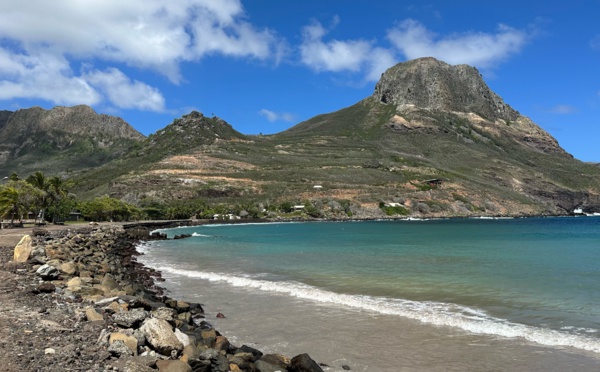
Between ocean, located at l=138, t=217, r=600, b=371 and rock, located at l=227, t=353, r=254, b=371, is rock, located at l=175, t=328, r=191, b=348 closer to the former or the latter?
rock, located at l=227, t=353, r=254, b=371

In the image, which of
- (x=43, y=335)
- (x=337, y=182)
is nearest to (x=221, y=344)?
(x=43, y=335)

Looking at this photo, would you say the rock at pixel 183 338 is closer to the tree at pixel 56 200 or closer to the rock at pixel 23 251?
the rock at pixel 23 251

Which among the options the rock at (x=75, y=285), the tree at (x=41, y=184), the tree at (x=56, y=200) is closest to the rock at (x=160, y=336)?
the rock at (x=75, y=285)

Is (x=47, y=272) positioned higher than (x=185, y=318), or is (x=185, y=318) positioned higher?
(x=47, y=272)

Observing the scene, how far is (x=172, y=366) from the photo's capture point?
8.40 meters

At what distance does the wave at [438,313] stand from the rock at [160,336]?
834cm

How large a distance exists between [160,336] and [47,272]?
9761 mm

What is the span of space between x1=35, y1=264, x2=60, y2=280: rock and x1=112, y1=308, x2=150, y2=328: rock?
711 cm

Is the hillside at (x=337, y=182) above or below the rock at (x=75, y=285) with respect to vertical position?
above

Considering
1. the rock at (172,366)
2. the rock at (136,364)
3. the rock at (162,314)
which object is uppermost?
the rock at (162,314)

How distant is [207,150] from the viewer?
181375mm

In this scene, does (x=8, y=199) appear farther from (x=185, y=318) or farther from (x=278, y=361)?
(x=278, y=361)

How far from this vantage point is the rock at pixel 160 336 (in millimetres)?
9508

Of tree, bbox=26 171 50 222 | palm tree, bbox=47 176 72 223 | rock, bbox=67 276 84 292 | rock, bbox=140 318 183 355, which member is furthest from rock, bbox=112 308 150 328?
palm tree, bbox=47 176 72 223
